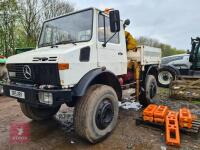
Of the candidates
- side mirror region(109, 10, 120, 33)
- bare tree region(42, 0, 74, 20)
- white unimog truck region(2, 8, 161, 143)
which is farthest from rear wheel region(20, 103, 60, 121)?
bare tree region(42, 0, 74, 20)

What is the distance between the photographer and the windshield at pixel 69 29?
3.40 metres

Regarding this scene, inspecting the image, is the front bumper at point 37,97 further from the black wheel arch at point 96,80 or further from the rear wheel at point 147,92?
the rear wheel at point 147,92

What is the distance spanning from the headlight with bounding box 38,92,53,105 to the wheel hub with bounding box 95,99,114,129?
864 mm

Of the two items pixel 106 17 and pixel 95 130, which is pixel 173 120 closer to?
pixel 95 130

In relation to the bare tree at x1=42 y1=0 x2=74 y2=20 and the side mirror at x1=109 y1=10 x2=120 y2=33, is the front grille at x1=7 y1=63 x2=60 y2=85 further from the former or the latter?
the bare tree at x1=42 y1=0 x2=74 y2=20

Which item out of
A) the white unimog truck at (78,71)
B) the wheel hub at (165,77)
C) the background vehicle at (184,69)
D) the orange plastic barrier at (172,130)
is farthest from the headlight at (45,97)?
the wheel hub at (165,77)

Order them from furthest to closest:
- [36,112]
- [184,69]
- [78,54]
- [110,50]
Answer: [184,69], [36,112], [110,50], [78,54]

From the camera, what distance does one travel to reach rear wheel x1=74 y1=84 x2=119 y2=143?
2.97 metres

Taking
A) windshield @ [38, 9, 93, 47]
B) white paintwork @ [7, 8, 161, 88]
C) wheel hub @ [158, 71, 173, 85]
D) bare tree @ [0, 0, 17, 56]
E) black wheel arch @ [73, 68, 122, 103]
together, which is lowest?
wheel hub @ [158, 71, 173, 85]

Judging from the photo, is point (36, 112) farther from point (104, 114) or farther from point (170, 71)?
point (170, 71)

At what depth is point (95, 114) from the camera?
123 inches

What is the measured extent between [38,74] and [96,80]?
1090mm

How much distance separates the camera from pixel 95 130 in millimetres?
3127

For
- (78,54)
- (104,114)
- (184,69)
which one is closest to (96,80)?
(104,114)
